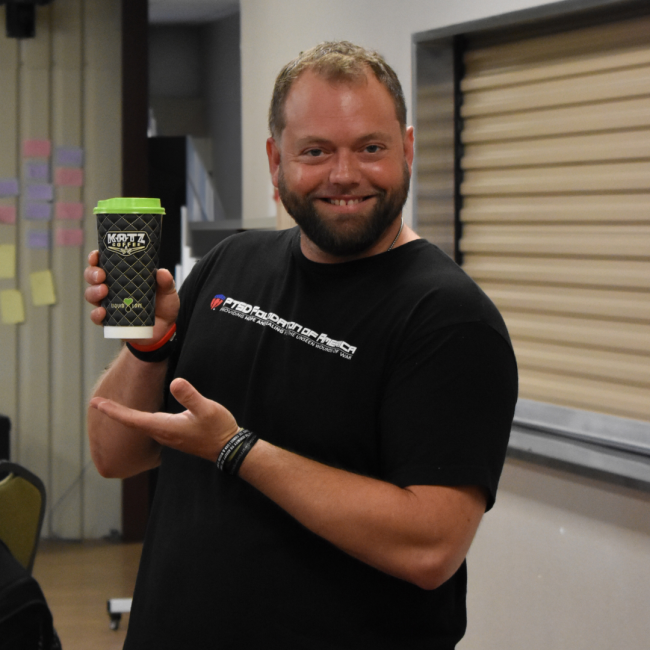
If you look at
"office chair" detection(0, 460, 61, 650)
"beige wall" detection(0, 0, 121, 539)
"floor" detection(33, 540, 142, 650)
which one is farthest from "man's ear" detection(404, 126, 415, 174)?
"beige wall" detection(0, 0, 121, 539)

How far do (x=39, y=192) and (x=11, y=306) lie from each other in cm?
62

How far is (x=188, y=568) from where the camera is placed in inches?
50.2

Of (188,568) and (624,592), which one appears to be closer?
(188,568)

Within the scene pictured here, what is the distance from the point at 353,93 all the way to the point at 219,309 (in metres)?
0.44

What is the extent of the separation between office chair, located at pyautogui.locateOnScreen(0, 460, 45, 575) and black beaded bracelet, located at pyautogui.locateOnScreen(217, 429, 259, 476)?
929mm

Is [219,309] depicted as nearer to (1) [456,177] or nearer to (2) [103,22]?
(1) [456,177]

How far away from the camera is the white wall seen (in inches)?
109

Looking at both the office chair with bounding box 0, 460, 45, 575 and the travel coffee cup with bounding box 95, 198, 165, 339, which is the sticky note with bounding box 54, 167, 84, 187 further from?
the travel coffee cup with bounding box 95, 198, 165, 339

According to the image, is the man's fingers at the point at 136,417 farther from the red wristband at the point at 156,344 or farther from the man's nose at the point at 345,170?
the man's nose at the point at 345,170

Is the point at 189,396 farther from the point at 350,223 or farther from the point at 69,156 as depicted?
the point at 69,156

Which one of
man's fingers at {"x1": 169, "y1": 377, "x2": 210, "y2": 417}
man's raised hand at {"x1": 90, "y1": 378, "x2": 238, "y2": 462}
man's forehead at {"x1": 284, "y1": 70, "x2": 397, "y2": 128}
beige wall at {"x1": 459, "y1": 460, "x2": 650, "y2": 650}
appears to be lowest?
beige wall at {"x1": 459, "y1": 460, "x2": 650, "y2": 650}

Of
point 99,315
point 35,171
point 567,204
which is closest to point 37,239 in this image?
point 35,171

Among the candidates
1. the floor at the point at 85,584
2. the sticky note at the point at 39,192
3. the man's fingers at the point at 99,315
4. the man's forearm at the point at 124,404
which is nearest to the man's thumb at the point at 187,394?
the man's fingers at the point at 99,315

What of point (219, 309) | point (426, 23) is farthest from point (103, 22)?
point (219, 309)
